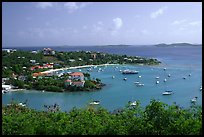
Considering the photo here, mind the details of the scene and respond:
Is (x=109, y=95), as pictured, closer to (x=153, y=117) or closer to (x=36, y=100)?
(x=36, y=100)

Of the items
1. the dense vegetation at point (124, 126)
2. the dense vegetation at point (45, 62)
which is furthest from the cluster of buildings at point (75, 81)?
the dense vegetation at point (124, 126)

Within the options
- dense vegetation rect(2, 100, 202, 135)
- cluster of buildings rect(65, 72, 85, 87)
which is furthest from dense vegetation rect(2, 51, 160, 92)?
dense vegetation rect(2, 100, 202, 135)

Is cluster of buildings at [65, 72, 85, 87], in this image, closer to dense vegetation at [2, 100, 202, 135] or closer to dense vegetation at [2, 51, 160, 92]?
dense vegetation at [2, 51, 160, 92]

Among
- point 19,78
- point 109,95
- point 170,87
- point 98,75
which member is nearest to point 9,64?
point 19,78

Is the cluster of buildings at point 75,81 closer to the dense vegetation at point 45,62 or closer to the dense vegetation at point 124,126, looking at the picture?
the dense vegetation at point 45,62

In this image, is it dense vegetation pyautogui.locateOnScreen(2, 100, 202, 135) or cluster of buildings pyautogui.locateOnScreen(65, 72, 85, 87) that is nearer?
dense vegetation pyautogui.locateOnScreen(2, 100, 202, 135)

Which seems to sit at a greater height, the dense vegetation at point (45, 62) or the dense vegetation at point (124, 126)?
the dense vegetation at point (124, 126)

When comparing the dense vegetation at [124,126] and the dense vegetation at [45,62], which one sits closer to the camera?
the dense vegetation at [124,126]

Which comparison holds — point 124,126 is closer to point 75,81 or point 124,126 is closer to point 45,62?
point 75,81

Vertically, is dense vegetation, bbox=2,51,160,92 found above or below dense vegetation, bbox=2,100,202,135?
below

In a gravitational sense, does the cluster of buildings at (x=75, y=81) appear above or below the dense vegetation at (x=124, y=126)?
below

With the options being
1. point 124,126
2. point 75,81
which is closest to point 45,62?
point 75,81
